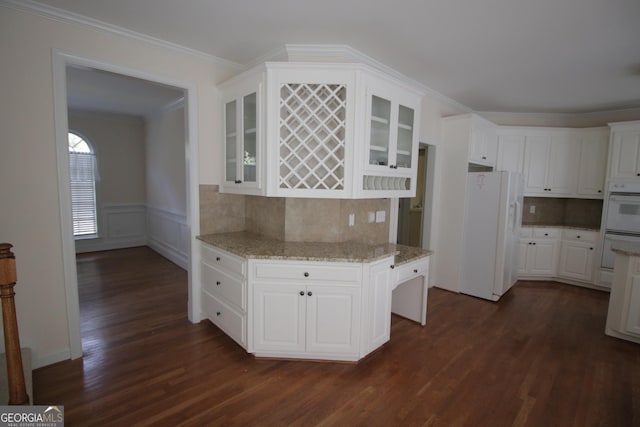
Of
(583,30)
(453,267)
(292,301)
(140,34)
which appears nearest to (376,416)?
(292,301)

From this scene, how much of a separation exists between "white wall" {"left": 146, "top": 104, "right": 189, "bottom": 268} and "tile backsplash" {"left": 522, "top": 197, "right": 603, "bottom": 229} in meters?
5.75

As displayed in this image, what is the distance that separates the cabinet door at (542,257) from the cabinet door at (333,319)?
3.94 metres

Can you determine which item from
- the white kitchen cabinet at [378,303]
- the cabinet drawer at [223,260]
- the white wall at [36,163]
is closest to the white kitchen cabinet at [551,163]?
the white kitchen cabinet at [378,303]

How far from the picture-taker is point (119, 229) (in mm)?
6164

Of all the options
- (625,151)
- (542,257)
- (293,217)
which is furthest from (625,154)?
(293,217)

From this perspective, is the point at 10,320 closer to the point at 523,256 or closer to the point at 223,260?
the point at 223,260

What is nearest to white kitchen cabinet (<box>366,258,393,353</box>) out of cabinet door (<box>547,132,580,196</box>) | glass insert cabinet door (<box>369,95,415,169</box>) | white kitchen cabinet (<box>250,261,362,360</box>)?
white kitchen cabinet (<box>250,261,362,360</box>)

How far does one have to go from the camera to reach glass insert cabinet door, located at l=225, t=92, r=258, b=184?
2.71 m

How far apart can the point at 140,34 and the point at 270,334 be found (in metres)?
2.75

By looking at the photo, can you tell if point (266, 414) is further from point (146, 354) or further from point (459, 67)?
point (459, 67)

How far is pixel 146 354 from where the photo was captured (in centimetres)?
253

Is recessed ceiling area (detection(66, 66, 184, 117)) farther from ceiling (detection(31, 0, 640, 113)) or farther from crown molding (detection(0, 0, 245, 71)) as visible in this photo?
ceiling (detection(31, 0, 640, 113))

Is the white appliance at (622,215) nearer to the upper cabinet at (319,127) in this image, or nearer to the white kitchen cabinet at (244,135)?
the upper cabinet at (319,127)

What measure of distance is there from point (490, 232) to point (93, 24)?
4595 mm
